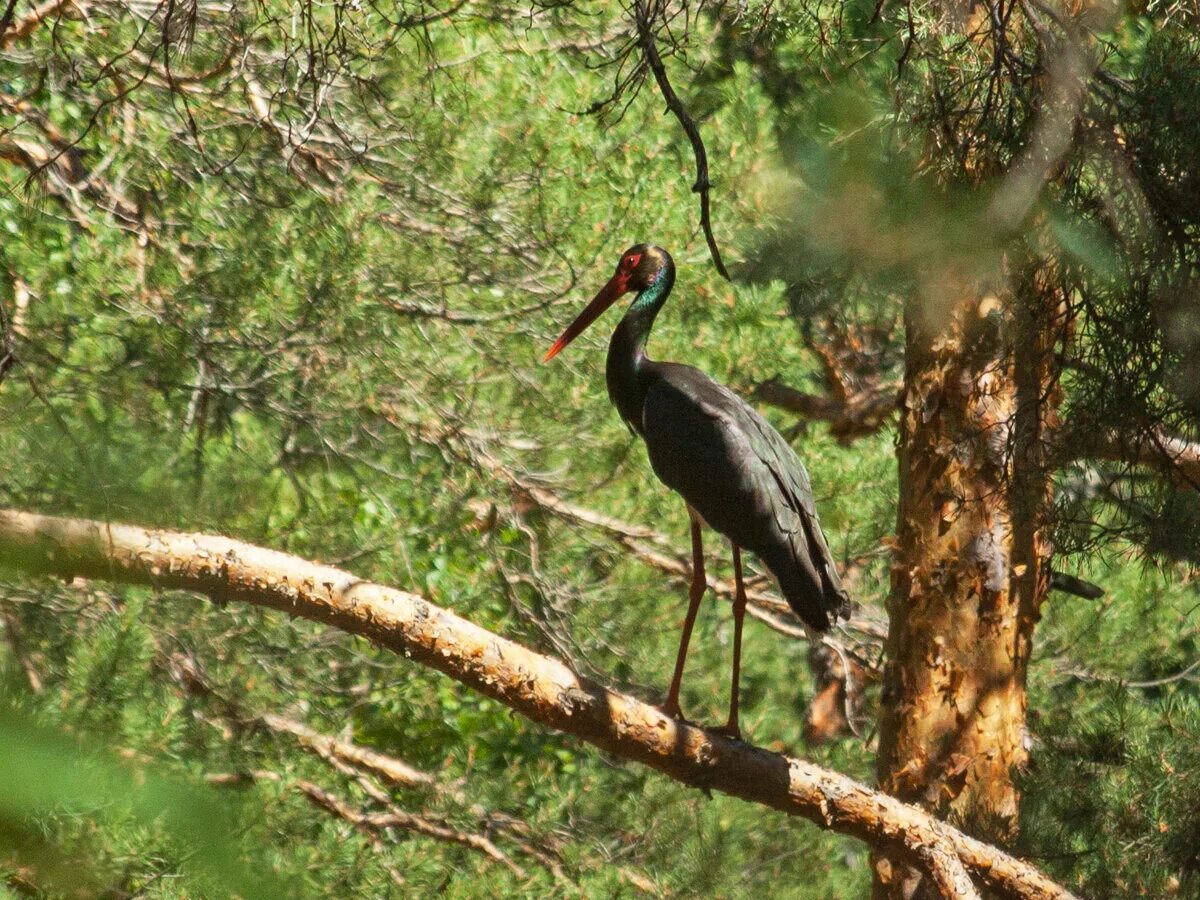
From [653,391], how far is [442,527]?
138 centimetres

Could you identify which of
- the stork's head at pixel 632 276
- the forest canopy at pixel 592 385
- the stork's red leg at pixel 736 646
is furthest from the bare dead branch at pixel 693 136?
the stork's head at pixel 632 276

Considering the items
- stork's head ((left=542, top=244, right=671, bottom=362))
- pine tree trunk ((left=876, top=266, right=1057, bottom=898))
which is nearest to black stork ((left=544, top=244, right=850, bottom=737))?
stork's head ((left=542, top=244, right=671, bottom=362))

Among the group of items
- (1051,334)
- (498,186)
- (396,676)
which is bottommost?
(396,676)

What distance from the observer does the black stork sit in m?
3.17

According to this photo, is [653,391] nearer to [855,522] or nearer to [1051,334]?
[1051,334]

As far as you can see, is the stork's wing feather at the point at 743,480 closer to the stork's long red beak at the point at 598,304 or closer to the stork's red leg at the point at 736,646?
the stork's red leg at the point at 736,646

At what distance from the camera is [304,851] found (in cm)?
248

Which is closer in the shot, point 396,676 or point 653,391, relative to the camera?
point 653,391

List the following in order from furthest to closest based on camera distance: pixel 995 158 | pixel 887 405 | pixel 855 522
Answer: pixel 887 405 → pixel 855 522 → pixel 995 158

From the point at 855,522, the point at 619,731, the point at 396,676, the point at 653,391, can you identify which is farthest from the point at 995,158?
the point at 396,676

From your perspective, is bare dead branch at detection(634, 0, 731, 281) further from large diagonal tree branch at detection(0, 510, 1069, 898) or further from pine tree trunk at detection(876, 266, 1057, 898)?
pine tree trunk at detection(876, 266, 1057, 898)

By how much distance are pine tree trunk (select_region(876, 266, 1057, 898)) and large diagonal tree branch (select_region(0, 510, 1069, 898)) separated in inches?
36.1

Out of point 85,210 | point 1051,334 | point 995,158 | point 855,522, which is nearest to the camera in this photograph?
point 995,158

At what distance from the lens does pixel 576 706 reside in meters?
2.40
